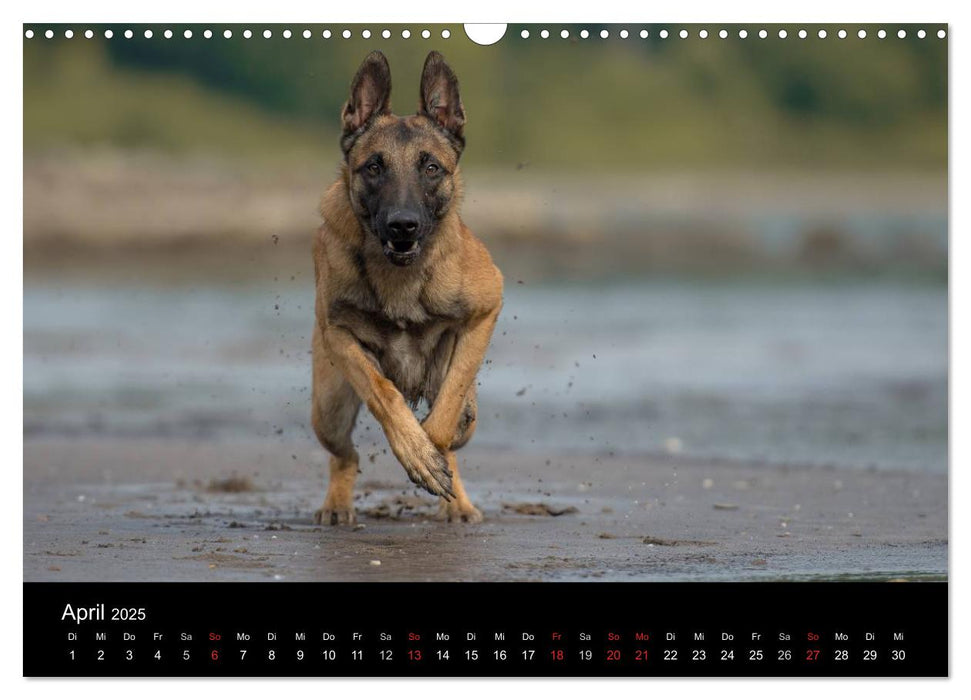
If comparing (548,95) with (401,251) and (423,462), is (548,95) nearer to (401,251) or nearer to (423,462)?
(401,251)

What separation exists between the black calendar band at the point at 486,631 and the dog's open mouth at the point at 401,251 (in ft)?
5.92

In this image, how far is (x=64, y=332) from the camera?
577 inches

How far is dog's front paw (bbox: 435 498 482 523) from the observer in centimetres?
700

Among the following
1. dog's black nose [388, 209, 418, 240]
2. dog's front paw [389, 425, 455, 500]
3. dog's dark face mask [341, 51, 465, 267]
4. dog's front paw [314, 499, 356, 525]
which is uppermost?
dog's dark face mask [341, 51, 465, 267]

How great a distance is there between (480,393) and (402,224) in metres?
5.39

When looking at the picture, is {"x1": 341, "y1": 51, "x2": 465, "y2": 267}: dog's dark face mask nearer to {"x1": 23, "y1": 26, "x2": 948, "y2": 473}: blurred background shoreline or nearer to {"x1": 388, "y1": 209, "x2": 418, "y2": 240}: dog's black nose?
{"x1": 388, "y1": 209, "x2": 418, "y2": 240}: dog's black nose

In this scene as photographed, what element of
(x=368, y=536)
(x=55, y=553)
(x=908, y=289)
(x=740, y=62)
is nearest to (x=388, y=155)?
(x=368, y=536)

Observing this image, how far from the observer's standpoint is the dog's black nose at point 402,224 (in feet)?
19.9

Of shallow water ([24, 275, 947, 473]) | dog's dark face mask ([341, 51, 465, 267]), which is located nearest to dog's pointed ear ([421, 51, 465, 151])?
dog's dark face mask ([341, 51, 465, 267])

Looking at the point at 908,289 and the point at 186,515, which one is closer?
the point at 186,515

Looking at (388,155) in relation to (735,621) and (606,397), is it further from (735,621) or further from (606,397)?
(606,397)

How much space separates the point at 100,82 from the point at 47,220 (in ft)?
32.9

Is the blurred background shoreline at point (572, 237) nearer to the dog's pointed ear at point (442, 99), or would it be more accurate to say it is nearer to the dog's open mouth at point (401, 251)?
the dog's pointed ear at point (442, 99)

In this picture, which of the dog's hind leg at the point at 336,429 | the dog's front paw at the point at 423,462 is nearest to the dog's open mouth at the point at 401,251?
the dog's front paw at the point at 423,462
